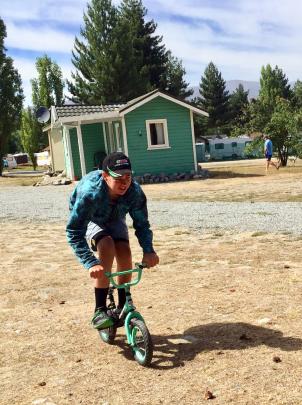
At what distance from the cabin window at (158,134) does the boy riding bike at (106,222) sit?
19.4 meters

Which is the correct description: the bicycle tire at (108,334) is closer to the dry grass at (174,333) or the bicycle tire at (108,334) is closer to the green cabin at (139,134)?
the dry grass at (174,333)

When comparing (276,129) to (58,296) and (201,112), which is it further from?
(58,296)

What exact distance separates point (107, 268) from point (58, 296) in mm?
1808

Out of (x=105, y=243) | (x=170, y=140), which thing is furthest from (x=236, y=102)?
(x=105, y=243)

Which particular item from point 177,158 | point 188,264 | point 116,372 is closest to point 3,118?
point 177,158

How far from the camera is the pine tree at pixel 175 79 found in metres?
54.7

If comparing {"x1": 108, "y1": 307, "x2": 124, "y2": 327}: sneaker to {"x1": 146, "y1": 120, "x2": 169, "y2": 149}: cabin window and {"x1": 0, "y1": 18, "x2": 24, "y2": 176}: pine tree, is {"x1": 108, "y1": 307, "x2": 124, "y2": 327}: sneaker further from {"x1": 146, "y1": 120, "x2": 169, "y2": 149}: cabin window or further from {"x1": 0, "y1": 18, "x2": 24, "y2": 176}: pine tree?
{"x1": 0, "y1": 18, "x2": 24, "y2": 176}: pine tree

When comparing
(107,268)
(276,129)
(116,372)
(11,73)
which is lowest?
(116,372)

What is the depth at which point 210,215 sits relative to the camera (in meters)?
10.9

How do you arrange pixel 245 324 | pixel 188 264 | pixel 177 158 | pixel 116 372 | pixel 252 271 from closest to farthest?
pixel 116 372 < pixel 245 324 < pixel 252 271 < pixel 188 264 < pixel 177 158

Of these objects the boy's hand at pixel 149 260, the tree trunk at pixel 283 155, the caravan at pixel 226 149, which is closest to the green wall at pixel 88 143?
the tree trunk at pixel 283 155

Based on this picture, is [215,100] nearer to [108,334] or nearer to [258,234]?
[258,234]

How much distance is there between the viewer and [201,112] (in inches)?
958

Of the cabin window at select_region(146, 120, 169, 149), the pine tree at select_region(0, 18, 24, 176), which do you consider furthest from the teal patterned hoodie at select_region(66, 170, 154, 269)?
the pine tree at select_region(0, 18, 24, 176)
